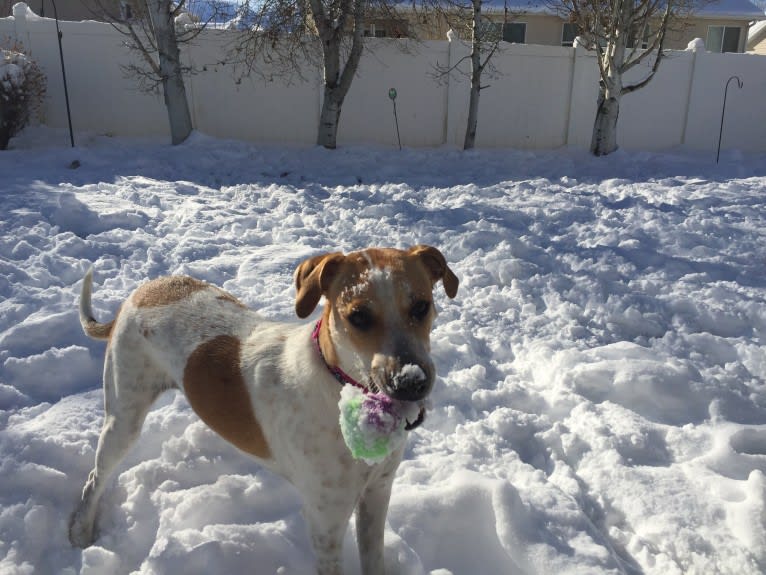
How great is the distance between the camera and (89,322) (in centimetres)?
300

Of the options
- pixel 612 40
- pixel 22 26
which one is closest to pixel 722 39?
pixel 612 40

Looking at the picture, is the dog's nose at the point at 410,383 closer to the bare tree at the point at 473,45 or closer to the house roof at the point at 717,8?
the bare tree at the point at 473,45

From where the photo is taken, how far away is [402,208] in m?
7.63

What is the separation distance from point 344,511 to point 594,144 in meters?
11.3

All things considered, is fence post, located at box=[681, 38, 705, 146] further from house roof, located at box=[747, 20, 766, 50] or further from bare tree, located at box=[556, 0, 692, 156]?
house roof, located at box=[747, 20, 766, 50]

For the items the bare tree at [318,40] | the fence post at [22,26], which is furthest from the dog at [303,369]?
the fence post at [22,26]

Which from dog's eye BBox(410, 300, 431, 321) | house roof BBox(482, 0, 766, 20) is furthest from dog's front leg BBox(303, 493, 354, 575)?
house roof BBox(482, 0, 766, 20)

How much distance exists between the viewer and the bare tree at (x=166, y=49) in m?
A: 10.6

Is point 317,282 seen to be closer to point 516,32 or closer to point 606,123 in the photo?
point 606,123

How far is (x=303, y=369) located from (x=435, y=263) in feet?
2.14

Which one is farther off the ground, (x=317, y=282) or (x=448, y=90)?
(x=448, y=90)

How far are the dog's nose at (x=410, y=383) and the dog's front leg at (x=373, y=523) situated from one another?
1.99ft

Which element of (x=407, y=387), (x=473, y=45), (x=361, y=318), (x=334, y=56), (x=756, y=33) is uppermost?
(x=756, y=33)

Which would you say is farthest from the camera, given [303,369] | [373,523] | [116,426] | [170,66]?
[170,66]
